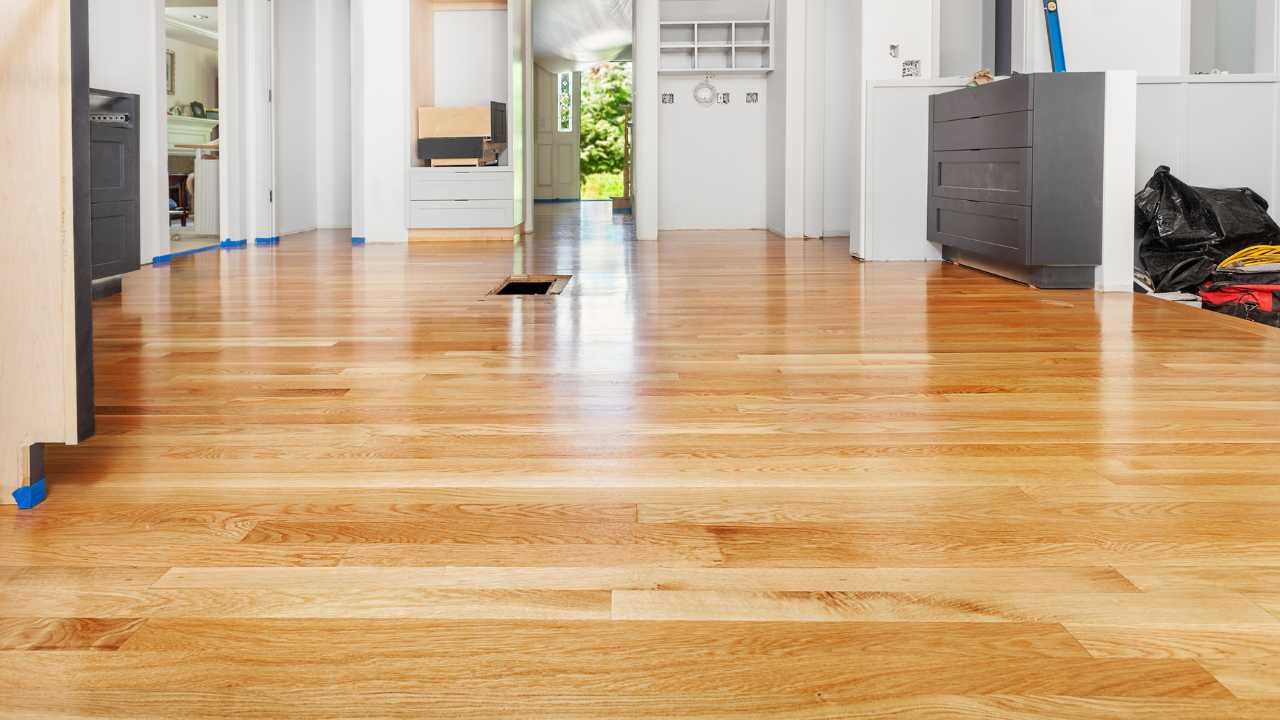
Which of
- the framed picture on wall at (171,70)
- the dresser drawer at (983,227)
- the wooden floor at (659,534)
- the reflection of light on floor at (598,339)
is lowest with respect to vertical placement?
the wooden floor at (659,534)

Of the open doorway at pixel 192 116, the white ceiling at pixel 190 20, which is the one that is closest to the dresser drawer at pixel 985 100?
the open doorway at pixel 192 116

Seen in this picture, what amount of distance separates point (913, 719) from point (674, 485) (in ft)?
2.78

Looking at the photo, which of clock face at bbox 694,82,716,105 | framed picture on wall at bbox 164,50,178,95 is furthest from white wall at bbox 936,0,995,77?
framed picture on wall at bbox 164,50,178,95

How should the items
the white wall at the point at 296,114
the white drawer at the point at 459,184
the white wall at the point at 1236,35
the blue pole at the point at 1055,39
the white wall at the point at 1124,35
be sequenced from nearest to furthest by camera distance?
the blue pole at the point at 1055,39 < the white wall at the point at 1124,35 < the white wall at the point at 1236,35 < the white drawer at the point at 459,184 < the white wall at the point at 296,114

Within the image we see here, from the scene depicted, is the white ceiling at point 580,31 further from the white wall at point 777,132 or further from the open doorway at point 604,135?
the white wall at point 777,132

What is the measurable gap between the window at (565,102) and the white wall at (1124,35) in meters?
10.9

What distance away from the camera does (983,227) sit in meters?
5.56

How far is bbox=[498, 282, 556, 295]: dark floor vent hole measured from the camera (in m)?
5.04

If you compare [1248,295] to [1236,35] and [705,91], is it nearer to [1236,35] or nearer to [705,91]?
[1236,35]

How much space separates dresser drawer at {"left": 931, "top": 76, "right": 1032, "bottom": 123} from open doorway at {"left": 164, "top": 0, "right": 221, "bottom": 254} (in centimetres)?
555

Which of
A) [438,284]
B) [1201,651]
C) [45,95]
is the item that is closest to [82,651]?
[45,95]

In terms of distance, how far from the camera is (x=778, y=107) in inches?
366

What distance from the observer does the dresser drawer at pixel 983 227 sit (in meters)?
5.09

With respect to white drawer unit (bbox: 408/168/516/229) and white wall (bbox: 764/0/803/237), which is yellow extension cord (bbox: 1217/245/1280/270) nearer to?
white wall (bbox: 764/0/803/237)
